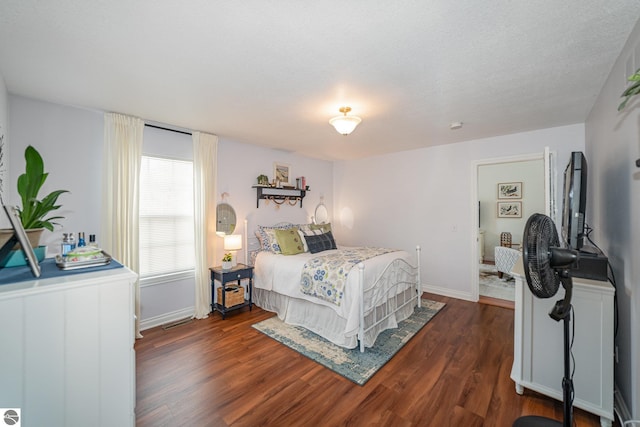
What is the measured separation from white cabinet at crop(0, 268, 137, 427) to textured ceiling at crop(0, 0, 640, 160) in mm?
1408

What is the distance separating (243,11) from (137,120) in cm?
229

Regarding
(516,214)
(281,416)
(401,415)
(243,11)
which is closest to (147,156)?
(243,11)

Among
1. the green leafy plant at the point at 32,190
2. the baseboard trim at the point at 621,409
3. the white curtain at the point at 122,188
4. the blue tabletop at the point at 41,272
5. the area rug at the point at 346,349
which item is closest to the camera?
the blue tabletop at the point at 41,272

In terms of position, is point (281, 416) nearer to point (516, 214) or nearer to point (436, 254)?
point (436, 254)

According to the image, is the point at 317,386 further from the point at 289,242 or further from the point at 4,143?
the point at 4,143

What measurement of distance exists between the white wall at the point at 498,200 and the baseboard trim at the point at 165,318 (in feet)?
19.4

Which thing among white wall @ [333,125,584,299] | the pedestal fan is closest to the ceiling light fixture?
the pedestal fan

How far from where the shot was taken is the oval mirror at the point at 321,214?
5402 millimetres

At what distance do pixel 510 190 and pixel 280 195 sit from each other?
523cm

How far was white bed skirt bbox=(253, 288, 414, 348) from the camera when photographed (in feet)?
9.00

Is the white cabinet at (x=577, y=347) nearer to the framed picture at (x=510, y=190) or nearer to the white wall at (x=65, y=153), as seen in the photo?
the white wall at (x=65, y=153)

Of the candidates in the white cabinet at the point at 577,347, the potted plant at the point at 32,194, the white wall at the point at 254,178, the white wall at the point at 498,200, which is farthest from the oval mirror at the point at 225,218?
the white wall at the point at 498,200

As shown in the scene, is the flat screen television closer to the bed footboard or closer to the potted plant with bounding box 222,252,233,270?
the bed footboard

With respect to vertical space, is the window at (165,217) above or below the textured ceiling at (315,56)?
below
